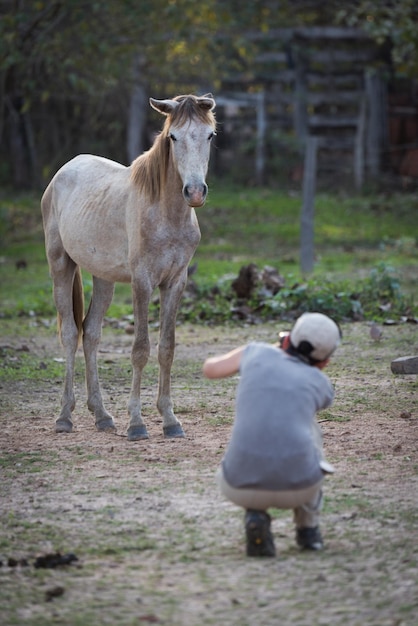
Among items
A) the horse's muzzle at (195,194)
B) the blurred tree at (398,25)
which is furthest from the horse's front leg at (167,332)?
the blurred tree at (398,25)

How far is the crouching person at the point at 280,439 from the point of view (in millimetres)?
4625

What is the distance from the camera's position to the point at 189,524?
5184 millimetres

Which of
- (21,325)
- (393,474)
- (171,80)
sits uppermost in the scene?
(171,80)

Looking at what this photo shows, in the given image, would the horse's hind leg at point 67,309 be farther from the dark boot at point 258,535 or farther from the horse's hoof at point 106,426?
the dark boot at point 258,535

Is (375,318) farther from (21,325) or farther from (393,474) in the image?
(393,474)

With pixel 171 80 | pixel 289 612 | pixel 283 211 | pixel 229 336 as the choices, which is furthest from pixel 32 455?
pixel 171 80

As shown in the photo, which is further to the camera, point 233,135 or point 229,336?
point 233,135

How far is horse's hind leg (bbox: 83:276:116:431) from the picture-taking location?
25.1 ft

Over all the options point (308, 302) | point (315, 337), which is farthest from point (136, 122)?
point (315, 337)

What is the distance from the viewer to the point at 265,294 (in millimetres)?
11859

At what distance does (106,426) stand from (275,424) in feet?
9.76

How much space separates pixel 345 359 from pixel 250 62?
48.1ft

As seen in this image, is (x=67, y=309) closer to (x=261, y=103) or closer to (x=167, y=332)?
(x=167, y=332)

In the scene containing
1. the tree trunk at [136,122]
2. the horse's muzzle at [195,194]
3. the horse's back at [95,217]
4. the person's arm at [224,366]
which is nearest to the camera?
the person's arm at [224,366]
